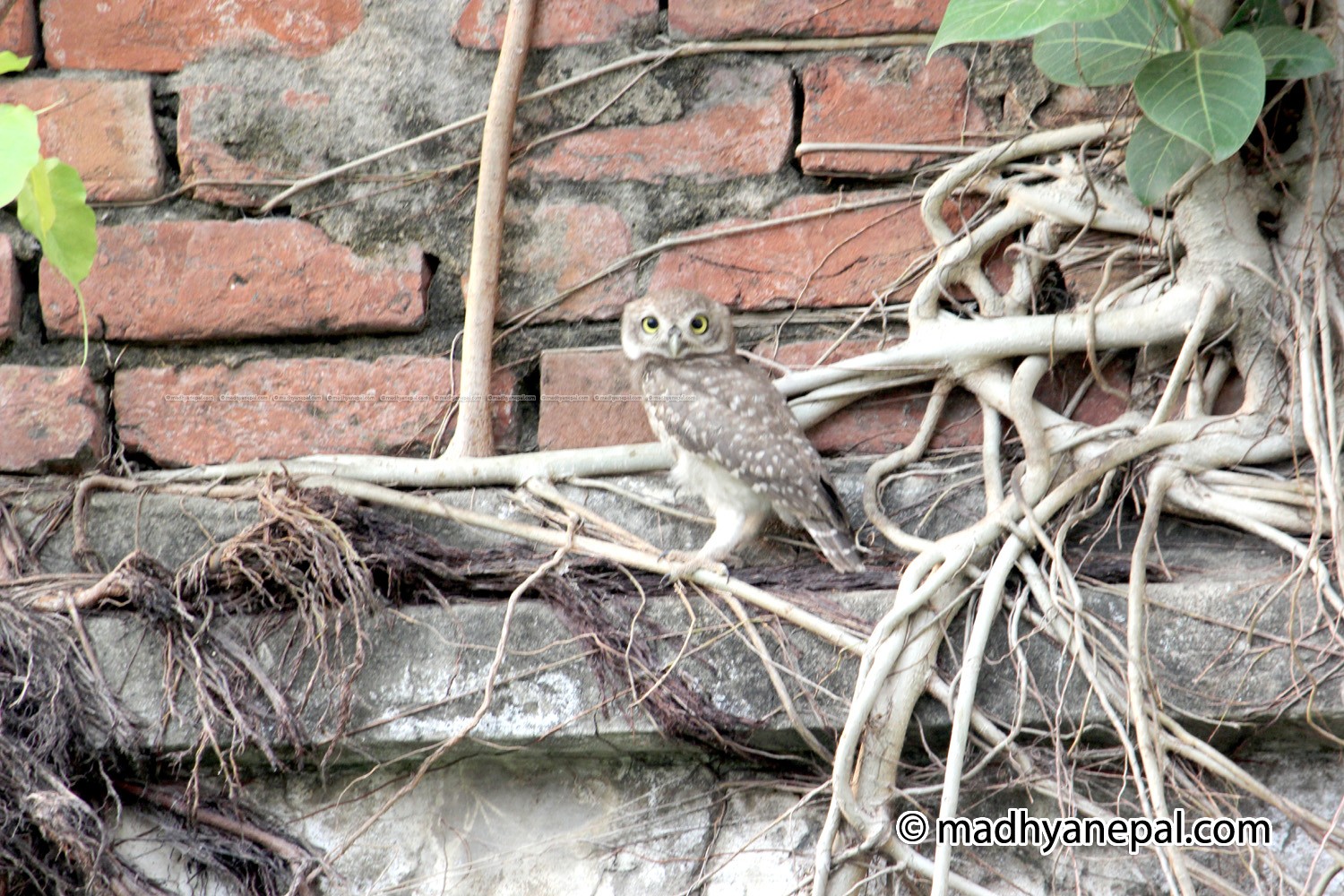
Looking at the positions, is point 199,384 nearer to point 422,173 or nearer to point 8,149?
point 422,173

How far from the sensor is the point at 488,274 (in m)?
2.14

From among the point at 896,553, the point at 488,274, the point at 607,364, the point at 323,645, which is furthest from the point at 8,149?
the point at 896,553

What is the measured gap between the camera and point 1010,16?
169cm

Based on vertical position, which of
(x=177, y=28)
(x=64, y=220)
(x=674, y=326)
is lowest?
(x=674, y=326)

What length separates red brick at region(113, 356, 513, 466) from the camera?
7.00 ft

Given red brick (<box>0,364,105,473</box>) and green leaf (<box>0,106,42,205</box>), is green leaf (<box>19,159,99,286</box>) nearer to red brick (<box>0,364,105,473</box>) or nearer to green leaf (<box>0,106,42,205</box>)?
green leaf (<box>0,106,42,205</box>)

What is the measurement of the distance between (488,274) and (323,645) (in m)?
0.65

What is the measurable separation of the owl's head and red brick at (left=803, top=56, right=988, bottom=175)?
0.30 metres

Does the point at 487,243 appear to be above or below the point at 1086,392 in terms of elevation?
above

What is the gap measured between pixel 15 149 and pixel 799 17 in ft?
4.01

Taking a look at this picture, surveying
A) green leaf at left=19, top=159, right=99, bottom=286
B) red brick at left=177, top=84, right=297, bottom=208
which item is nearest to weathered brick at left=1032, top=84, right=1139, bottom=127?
red brick at left=177, top=84, right=297, bottom=208

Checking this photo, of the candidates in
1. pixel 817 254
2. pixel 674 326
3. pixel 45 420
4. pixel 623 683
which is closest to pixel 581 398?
pixel 674 326

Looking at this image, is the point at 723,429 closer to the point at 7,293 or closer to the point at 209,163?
the point at 209,163

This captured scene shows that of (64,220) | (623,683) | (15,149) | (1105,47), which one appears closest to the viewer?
(15,149)
